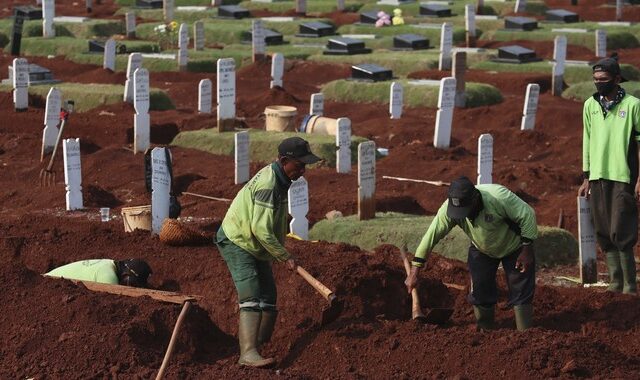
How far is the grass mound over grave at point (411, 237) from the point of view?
13.7 meters

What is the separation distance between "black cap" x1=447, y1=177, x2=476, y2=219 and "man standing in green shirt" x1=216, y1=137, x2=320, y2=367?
0.97 meters

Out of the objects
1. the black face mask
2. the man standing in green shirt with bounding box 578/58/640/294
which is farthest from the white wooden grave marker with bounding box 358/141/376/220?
the black face mask

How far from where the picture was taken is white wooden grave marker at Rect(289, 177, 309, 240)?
14211mm

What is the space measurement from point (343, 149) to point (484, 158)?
2.60m

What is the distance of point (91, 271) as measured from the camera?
11648 mm

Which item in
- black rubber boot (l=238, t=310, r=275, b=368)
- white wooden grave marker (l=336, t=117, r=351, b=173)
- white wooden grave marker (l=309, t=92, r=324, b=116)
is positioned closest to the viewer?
black rubber boot (l=238, t=310, r=275, b=368)

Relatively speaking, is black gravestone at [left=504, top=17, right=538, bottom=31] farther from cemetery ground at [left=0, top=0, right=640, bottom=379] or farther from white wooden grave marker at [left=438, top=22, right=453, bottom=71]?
cemetery ground at [left=0, top=0, right=640, bottom=379]

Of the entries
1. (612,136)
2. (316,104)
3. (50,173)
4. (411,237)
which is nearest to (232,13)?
(316,104)

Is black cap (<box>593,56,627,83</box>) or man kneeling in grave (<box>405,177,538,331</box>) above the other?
black cap (<box>593,56,627,83</box>)

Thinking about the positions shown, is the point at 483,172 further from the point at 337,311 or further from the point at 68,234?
the point at 337,311

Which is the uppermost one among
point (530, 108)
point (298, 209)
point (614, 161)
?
point (614, 161)

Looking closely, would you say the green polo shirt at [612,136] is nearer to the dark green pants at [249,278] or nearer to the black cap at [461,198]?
the black cap at [461,198]

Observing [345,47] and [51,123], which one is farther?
[345,47]

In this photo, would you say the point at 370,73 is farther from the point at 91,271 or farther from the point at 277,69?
the point at 91,271
